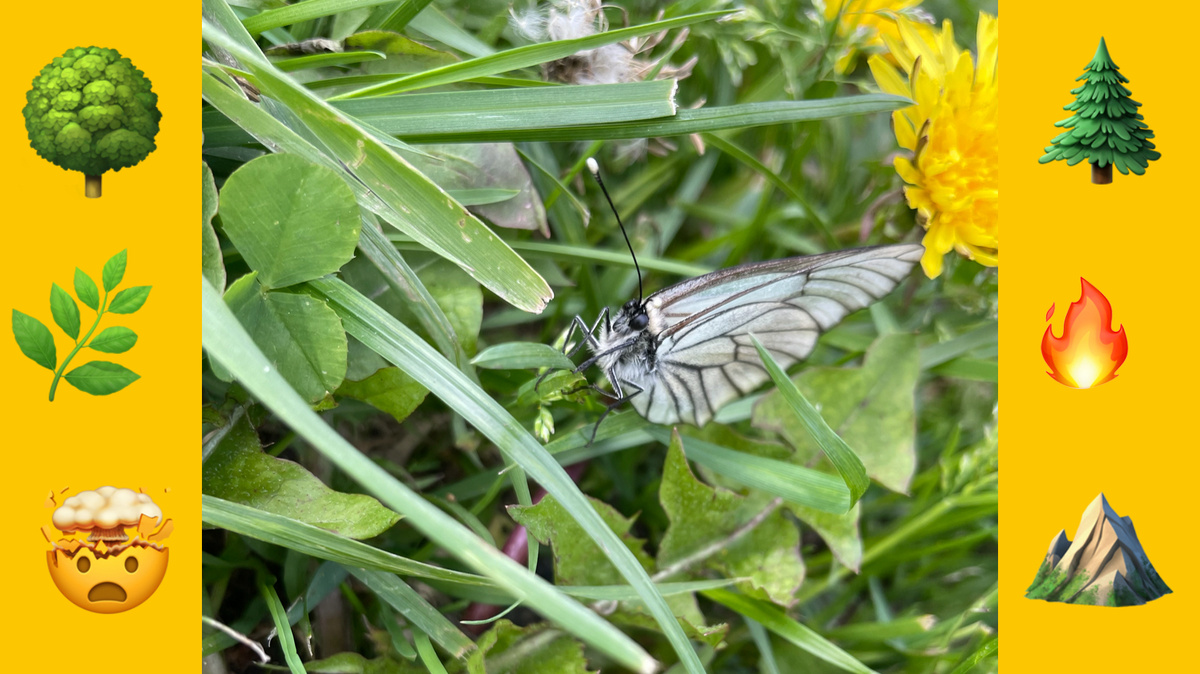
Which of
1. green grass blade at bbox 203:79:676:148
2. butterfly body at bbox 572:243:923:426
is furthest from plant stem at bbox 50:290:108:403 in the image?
butterfly body at bbox 572:243:923:426

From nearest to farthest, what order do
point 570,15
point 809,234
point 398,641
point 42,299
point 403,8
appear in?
point 42,299 → point 398,641 → point 403,8 → point 570,15 → point 809,234

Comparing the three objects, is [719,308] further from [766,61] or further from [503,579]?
[766,61]

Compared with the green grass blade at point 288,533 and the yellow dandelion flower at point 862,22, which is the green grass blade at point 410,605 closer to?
the green grass blade at point 288,533

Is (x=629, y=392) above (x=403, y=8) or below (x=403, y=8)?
below

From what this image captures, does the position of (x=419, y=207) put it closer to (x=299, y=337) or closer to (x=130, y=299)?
(x=299, y=337)

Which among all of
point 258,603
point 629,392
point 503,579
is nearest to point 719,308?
point 629,392

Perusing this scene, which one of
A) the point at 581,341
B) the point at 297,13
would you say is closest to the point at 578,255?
the point at 581,341
